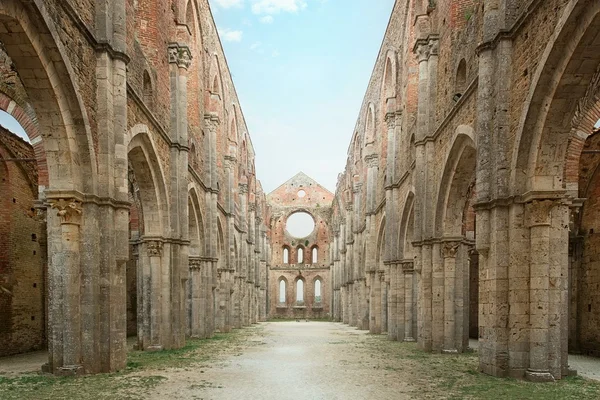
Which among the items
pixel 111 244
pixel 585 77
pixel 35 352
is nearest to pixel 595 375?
pixel 585 77

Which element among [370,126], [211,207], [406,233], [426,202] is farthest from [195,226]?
[370,126]

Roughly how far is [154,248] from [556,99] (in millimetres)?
11674

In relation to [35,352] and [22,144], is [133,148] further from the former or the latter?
[35,352]

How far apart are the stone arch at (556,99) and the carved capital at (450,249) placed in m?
5.40

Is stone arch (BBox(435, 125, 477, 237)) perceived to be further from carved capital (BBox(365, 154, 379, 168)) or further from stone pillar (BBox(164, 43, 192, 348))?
carved capital (BBox(365, 154, 379, 168))

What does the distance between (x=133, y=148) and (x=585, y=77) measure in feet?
35.3

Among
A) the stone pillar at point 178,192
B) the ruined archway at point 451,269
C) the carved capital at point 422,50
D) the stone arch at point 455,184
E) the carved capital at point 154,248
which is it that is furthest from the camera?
the carved capital at point 422,50

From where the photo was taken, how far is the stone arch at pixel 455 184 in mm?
13828

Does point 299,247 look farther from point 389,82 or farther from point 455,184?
point 455,184

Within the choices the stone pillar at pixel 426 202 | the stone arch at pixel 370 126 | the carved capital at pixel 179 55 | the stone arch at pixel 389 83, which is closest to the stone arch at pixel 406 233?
the stone pillar at pixel 426 202

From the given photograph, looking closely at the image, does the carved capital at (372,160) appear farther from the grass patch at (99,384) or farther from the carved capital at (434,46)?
the grass patch at (99,384)

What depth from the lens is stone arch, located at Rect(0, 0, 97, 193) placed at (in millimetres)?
8062

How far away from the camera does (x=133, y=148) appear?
45.3ft

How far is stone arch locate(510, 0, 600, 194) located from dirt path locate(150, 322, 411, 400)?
15.8 feet
